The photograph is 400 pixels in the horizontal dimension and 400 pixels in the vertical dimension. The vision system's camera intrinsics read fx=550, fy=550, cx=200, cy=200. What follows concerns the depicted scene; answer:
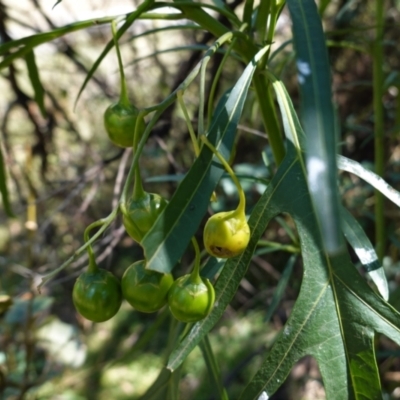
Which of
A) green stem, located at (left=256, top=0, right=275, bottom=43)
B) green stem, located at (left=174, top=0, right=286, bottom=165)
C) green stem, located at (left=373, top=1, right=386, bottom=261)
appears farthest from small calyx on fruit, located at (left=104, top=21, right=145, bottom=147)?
green stem, located at (left=373, top=1, right=386, bottom=261)

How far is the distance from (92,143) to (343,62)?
1.33m

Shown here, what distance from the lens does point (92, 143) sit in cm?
291

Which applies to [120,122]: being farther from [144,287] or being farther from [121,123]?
[144,287]

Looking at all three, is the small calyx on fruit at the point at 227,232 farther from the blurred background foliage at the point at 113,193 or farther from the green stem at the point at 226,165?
the blurred background foliage at the point at 113,193

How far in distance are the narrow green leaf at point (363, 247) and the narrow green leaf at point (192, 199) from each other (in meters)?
0.21

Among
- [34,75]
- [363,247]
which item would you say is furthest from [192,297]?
[34,75]

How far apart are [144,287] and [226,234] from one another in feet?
0.40

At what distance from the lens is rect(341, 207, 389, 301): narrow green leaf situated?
0.72 meters

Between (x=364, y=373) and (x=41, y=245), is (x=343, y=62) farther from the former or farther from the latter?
(x=364, y=373)

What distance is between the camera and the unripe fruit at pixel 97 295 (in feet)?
2.18

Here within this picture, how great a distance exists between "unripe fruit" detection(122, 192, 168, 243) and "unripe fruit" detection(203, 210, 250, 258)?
69 mm

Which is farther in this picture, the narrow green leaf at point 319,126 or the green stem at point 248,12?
the green stem at point 248,12

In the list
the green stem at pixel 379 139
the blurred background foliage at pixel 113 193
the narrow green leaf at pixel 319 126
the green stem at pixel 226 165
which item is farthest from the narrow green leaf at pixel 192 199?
the blurred background foliage at pixel 113 193

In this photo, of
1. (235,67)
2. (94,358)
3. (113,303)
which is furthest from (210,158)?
(94,358)
